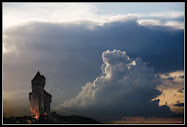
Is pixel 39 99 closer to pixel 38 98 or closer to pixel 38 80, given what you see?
pixel 38 98

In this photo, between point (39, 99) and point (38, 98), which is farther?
point (39, 99)

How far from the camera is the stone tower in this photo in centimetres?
10369

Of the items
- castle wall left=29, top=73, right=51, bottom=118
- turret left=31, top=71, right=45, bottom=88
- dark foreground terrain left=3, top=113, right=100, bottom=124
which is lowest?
dark foreground terrain left=3, top=113, right=100, bottom=124

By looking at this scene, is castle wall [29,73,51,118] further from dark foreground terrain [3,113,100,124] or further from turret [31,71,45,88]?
dark foreground terrain [3,113,100,124]

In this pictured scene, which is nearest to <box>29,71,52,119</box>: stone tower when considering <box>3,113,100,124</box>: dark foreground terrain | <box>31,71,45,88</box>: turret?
<box>31,71,45,88</box>: turret

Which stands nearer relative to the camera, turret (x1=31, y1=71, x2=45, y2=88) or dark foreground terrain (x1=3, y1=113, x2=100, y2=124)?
dark foreground terrain (x1=3, y1=113, x2=100, y2=124)

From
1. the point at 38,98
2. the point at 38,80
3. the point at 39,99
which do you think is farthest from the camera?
the point at 38,80

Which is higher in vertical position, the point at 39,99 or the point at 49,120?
the point at 39,99

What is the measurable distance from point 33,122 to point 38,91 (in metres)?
9.76

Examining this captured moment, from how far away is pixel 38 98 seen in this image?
10412cm

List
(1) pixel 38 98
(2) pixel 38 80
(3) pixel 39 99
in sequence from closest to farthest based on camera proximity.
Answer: (1) pixel 38 98
(3) pixel 39 99
(2) pixel 38 80

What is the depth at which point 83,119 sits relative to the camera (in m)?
117

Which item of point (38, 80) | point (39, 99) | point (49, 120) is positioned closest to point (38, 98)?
point (39, 99)

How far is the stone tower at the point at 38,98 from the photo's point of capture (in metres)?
104
